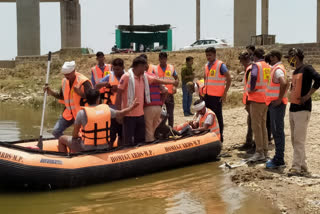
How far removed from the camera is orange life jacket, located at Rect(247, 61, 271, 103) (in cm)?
748

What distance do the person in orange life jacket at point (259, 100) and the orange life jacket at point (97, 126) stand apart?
2.36 metres

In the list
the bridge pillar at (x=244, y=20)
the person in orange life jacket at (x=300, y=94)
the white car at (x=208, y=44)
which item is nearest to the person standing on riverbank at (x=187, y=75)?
the person in orange life jacket at (x=300, y=94)

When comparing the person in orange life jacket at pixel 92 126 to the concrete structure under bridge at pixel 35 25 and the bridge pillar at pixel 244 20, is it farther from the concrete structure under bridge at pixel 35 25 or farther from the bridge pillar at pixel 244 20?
the concrete structure under bridge at pixel 35 25

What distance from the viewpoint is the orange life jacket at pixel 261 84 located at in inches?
294

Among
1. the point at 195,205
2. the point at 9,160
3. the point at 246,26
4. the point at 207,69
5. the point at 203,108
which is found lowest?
the point at 195,205

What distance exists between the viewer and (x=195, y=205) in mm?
5758

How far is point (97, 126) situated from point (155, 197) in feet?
4.07

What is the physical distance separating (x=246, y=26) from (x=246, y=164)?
18.6 meters

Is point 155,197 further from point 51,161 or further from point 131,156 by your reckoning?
point 51,161

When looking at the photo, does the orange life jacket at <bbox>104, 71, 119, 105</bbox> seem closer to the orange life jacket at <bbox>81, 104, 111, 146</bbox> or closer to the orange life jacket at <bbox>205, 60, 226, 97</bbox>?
the orange life jacket at <bbox>81, 104, 111, 146</bbox>

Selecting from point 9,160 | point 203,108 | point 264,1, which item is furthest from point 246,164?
point 264,1

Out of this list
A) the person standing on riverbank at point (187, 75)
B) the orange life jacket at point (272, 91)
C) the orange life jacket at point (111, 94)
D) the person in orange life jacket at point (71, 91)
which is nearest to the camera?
the orange life jacket at point (272, 91)

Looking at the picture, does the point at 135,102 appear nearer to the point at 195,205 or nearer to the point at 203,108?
the point at 203,108

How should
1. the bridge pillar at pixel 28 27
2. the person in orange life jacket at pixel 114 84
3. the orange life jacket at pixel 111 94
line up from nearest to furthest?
the person in orange life jacket at pixel 114 84, the orange life jacket at pixel 111 94, the bridge pillar at pixel 28 27
